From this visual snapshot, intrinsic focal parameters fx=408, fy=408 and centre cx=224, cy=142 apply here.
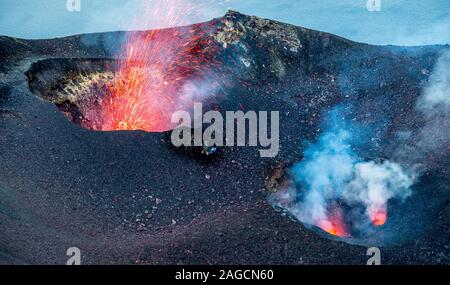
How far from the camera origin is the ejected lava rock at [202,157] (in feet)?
20.6

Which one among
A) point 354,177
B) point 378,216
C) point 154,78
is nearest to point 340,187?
point 354,177

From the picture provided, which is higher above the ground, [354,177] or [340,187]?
[354,177]

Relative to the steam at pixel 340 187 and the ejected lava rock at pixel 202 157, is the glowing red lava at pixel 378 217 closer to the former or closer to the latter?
the steam at pixel 340 187

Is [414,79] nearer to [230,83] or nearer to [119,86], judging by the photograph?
[230,83]

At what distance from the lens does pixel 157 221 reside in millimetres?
7227

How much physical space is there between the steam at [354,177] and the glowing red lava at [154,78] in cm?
332

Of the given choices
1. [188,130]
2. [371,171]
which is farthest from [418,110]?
[188,130]

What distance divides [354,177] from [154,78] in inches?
221

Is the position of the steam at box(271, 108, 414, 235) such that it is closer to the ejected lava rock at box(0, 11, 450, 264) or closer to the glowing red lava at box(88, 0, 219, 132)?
the ejected lava rock at box(0, 11, 450, 264)

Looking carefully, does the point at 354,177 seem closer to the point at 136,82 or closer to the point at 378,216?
the point at 378,216

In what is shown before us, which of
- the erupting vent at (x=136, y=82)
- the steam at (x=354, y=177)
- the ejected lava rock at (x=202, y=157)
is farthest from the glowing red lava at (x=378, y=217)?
the erupting vent at (x=136, y=82)

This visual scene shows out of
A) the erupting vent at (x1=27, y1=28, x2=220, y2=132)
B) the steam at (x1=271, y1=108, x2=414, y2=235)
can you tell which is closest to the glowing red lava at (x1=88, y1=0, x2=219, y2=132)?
the erupting vent at (x1=27, y1=28, x2=220, y2=132)

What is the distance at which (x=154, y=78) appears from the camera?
1069cm

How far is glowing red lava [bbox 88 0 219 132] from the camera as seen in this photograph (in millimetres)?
9891
